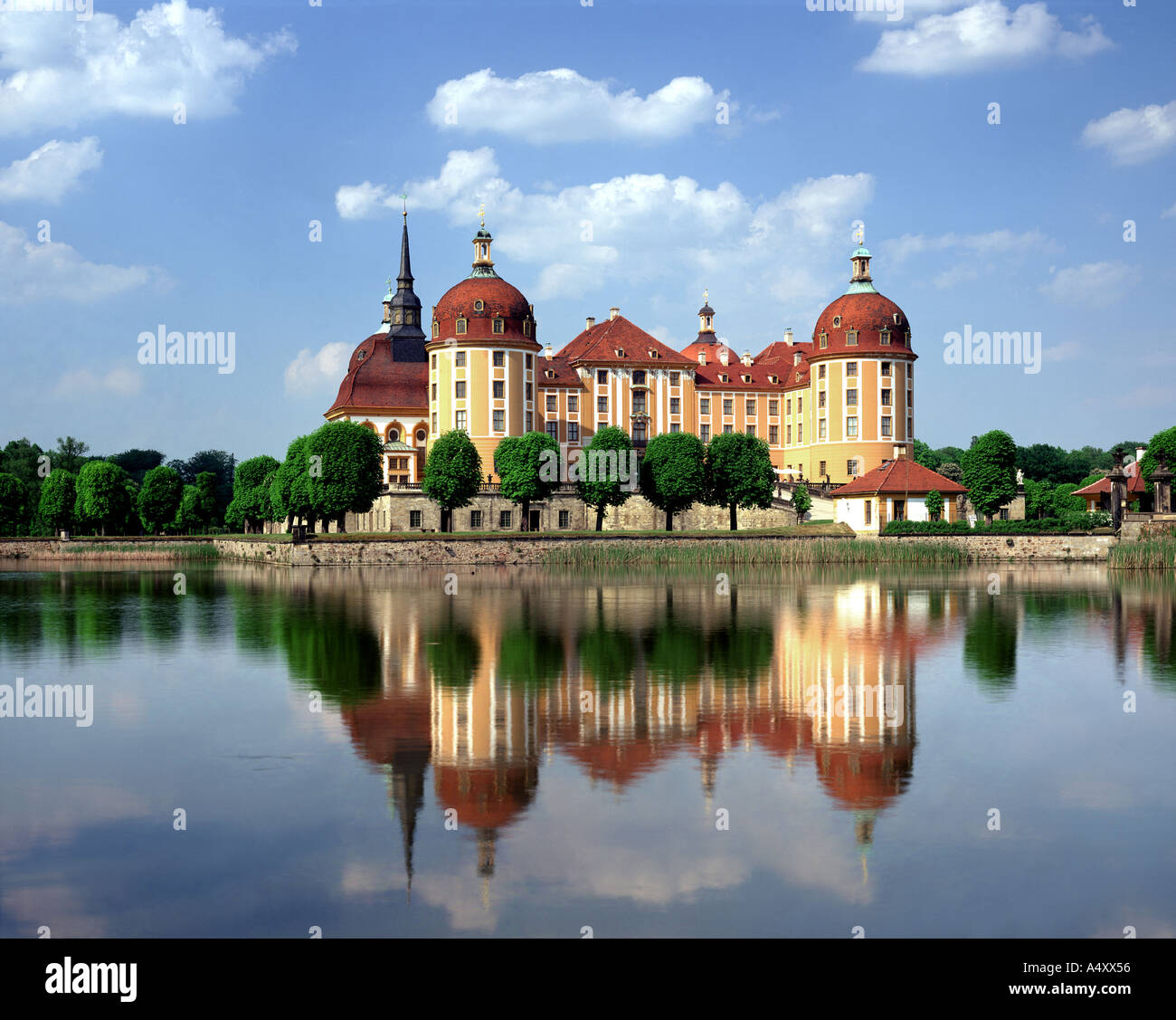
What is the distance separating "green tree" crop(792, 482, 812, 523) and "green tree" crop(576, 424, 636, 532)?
13.8 meters

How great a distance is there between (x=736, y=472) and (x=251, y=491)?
4828cm

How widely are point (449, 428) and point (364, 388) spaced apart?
51.9 ft

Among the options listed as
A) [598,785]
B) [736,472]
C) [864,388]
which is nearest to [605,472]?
[736,472]

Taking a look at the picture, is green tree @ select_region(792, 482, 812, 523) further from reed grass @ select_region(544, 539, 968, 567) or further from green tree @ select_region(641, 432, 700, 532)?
reed grass @ select_region(544, 539, 968, 567)

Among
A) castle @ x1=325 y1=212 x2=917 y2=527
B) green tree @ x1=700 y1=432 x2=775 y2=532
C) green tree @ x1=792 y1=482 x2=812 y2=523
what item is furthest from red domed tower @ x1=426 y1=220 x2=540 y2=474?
green tree @ x1=792 y1=482 x2=812 y2=523

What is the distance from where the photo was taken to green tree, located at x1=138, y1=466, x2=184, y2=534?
11694cm

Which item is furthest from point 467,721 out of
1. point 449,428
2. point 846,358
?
point 846,358

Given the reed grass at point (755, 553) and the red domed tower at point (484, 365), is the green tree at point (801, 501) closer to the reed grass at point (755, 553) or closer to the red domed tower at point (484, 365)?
the reed grass at point (755, 553)

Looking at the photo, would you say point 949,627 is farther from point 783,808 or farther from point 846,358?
point 846,358

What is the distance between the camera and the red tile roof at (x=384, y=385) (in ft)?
355

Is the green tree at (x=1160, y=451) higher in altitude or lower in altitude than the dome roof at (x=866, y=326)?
lower

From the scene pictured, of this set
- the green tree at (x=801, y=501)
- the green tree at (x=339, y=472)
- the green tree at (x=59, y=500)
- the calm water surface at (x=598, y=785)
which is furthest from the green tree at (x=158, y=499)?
the calm water surface at (x=598, y=785)

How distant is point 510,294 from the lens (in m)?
99.0

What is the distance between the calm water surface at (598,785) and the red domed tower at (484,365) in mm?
64216
